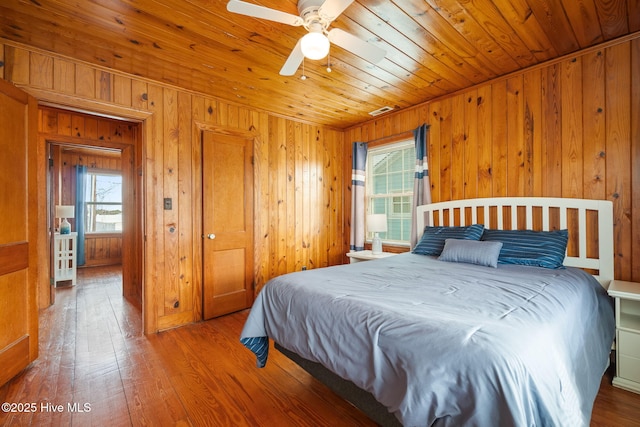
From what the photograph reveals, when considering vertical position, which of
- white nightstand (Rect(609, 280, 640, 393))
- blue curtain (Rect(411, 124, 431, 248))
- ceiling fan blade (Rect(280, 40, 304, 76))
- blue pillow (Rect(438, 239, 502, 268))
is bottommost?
white nightstand (Rect(609, 280, 640, 393))

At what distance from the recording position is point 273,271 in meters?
3.84

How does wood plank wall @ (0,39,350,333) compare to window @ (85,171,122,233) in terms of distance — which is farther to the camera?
window @ (85,171,122,233)

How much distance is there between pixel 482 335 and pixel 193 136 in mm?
3155

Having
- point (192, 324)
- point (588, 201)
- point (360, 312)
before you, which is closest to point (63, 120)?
point (192, 324)

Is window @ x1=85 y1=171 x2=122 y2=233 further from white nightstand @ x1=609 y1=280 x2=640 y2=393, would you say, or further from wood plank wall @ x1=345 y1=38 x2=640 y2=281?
white nightstand @ x1=609 y1=280 x2=640 y2=393

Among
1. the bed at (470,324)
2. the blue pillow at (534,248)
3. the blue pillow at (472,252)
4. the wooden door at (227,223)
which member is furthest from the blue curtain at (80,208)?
the blue pillow at (534,248)

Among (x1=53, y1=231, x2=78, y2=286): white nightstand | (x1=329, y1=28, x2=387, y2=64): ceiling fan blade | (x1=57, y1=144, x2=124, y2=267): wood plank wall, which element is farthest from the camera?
(x1=57, y1=144, x2=124, y2=267): wood plank wall

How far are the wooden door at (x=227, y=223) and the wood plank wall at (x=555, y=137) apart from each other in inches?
89.7

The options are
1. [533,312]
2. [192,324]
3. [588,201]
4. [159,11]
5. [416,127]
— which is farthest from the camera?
[416,127]

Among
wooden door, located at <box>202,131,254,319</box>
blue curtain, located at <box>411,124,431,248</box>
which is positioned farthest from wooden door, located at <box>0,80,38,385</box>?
blue curtain, located at <box>411,124,431,248</box>

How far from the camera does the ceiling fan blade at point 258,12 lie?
4.78 ft

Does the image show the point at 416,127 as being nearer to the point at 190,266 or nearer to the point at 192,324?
the point at 190,266

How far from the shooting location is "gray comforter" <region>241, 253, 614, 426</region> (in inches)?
37.1

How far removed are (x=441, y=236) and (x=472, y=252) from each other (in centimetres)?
51
